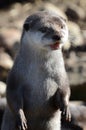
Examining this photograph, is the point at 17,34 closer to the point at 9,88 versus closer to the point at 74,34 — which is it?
the point at 74,34

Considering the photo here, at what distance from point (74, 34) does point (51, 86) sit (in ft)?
12.3

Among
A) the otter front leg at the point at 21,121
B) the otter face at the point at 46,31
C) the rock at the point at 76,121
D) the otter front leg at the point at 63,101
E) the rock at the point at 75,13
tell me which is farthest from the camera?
the rock at the point at 75,13

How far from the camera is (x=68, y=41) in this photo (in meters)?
7.88

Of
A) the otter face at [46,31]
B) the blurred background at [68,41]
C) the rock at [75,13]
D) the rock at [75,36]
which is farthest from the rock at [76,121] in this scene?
the rock at [75,13]

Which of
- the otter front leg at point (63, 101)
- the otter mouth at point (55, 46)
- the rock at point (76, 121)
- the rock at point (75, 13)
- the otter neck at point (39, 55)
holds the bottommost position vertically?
the rock at point (76, 121)

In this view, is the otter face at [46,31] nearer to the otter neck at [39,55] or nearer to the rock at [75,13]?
the otter neck at [39,55]

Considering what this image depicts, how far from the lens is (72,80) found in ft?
21.9

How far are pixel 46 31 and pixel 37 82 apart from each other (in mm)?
512

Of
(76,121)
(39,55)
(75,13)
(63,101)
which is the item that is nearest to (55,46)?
(39,55)

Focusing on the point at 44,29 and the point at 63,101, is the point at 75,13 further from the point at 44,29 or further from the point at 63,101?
the point at 44,29

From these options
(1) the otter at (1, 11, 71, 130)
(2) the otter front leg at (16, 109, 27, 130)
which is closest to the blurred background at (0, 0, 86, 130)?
(1) the otter at (1, 11, 71, 130)

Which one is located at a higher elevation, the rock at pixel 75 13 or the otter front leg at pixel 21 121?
the rock at pixel 75 13

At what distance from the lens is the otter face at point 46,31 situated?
13.3ft

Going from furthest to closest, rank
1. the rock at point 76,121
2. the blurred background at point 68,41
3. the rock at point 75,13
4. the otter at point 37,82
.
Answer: the rock at point 75,13 → the blurred background at point 68,41 → the rock at point 76,121 → the otter at point 37,82
